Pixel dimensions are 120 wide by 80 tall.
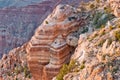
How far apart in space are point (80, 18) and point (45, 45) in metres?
2.87

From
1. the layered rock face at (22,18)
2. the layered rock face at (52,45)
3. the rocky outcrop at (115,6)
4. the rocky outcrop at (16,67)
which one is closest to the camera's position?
the rocky outcrop at (115,6)

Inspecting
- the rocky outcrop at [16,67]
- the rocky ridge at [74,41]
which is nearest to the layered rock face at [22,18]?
the rocky outcrop at [16,67]

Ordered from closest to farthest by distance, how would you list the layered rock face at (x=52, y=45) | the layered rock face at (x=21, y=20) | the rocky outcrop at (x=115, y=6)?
the rocky outcrop at (x=115, y=6) → the layered rock face at (x=52, y=45) → the layered rock face at (x=21, y=20)

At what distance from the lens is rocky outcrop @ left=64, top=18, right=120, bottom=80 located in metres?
16.0

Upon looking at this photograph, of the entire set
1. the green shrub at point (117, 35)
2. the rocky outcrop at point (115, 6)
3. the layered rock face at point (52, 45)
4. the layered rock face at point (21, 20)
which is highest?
the rocky outcrop at point (115, 6)

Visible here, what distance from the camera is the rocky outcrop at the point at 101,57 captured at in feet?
52.6

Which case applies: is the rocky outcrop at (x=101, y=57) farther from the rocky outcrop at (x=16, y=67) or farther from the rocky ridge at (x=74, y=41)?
the rocky outcrop at (x=16, y=67)

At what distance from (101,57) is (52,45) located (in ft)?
36.3

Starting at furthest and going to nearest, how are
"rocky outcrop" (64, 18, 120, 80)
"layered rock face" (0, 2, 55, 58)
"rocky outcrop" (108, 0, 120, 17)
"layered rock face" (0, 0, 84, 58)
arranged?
"layered rock face" (0, 0, 84, 58) < "layered rock face" (0, 2, 55, 58) < "rocky outcrop" (108, 0, 120, 17) < "rocky outcrop" (64, 18, 120, 80)

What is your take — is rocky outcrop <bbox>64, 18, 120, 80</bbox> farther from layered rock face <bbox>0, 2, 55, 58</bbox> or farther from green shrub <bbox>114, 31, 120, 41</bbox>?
layered rock face <bbox>0, 2, 55, 58</bbox>

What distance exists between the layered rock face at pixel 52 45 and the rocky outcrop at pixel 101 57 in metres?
2.77

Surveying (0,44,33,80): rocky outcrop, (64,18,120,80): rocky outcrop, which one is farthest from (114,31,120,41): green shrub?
(0,44,33,80): rocky outcrop

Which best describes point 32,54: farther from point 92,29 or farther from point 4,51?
point 4,51

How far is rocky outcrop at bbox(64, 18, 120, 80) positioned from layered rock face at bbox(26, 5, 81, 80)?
277cm
